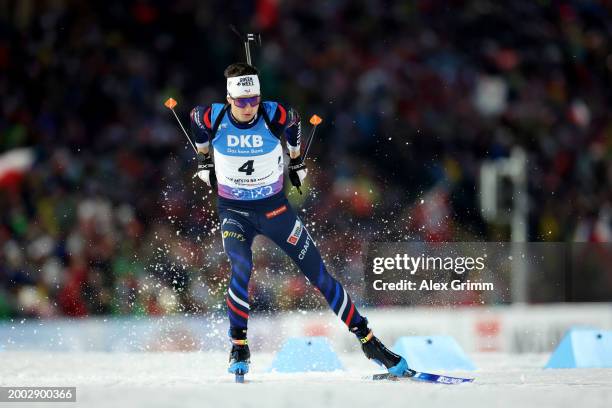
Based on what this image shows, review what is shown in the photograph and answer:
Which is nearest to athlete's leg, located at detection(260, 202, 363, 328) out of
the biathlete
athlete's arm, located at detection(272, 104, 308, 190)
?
the biathlete

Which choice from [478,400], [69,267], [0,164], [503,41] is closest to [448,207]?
[503,41]

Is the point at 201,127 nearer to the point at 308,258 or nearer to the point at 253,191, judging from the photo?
the point at 253,191

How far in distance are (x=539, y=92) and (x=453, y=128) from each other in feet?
4.16

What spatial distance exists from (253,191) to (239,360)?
3.41 ft

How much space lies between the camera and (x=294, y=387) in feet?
17.4

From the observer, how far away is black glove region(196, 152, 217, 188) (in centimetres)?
653

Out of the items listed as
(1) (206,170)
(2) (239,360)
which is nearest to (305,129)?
(1) (206,170)

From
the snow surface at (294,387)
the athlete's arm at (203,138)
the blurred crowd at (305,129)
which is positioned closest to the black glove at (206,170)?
the athlete's arm at (203,138)

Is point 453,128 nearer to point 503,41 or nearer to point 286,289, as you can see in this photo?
point 503,41

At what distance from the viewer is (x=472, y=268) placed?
888cm

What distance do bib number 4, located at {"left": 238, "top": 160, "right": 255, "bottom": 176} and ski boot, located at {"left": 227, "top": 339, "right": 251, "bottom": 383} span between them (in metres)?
1.02

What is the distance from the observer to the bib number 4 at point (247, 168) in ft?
20.8

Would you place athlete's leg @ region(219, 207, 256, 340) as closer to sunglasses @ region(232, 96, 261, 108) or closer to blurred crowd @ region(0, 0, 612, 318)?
sunglasses @ region(232, 96, 261, 108)

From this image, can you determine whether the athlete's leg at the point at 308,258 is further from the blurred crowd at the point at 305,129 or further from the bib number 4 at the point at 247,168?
the blurred crowd at the point at 305,129
